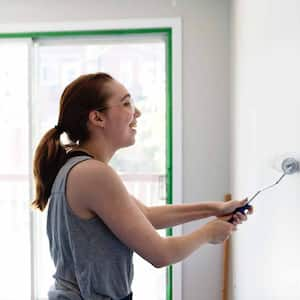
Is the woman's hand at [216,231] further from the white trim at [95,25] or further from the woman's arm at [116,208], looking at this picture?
the white trim at [95,25]

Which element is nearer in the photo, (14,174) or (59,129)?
(59,129)

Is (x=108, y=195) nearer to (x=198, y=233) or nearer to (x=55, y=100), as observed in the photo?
(x=198, y=233)

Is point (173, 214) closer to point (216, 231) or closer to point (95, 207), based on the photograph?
point (216, 231)

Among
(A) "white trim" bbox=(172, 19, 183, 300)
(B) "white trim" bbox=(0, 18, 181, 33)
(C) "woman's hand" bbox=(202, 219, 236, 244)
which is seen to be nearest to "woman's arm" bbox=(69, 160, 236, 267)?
(C) "woman's hand" bbox=(202, 219, 236, 244)

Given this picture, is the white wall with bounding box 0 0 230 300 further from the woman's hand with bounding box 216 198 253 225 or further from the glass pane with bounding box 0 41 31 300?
the woman's hand with bounding box 216 198 253 225

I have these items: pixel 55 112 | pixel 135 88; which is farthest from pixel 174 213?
pixel 55 112

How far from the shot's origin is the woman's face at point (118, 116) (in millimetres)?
1027

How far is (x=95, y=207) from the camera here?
36.1 inches

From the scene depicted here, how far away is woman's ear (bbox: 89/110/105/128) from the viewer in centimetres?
101

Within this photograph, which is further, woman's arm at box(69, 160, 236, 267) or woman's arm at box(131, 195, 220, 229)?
woman's arm at box(131, 195, 220, 229)

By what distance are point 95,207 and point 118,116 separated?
27cm

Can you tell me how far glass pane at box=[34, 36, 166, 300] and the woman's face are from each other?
1.37 metres

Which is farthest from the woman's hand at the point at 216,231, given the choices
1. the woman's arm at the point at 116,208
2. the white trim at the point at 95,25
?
the white trim at the point at 95,25

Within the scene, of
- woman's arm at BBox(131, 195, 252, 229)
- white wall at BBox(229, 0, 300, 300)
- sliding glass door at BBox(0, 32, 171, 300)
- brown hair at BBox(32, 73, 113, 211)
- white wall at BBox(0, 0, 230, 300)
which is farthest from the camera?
sliding glass door at BBox(0, 32, 171, 300)
